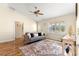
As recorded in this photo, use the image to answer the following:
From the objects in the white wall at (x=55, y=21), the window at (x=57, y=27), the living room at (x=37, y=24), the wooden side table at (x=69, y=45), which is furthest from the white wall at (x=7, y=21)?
the wooden side table at (x=69, y=45)

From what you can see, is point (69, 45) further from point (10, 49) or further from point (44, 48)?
point (10, 49)

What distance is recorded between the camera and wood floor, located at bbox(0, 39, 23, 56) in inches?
60.7

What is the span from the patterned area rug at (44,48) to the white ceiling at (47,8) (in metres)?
0.38

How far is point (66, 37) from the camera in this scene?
157 centimetres

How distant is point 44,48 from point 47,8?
60 centimetres

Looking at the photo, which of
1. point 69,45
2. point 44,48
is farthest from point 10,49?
point 69,45

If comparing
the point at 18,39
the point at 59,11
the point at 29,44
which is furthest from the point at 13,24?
the point at 59,11

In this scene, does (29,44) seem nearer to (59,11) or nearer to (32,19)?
(32,19)

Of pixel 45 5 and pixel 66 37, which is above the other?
pixel 45 5

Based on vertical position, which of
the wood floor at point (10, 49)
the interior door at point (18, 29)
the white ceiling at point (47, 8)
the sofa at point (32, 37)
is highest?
the white ceiling at point (47, 8)

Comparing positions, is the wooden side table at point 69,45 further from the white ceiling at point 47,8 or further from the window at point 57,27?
the white ceiling at point 47,8

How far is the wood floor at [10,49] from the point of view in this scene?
1.54 meters

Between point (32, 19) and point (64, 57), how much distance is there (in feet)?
2.44

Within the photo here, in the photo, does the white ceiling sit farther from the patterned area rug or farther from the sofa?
the patterned area rug
